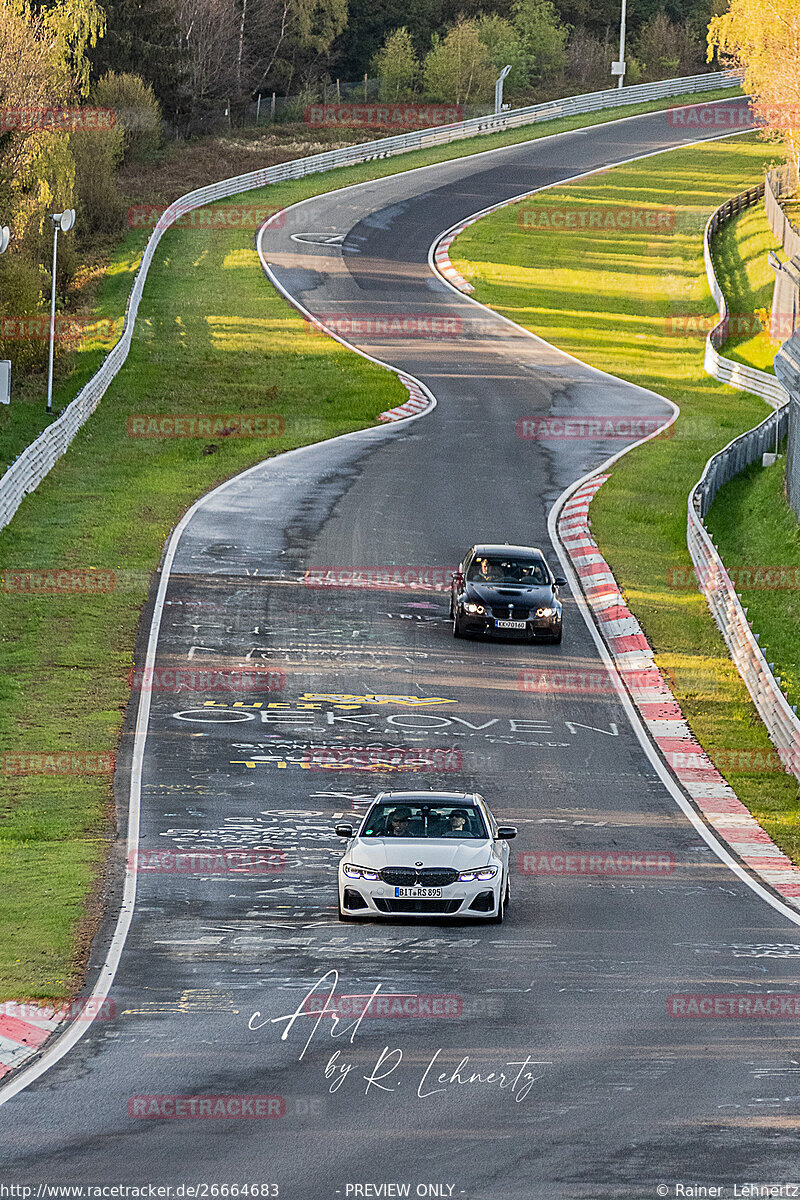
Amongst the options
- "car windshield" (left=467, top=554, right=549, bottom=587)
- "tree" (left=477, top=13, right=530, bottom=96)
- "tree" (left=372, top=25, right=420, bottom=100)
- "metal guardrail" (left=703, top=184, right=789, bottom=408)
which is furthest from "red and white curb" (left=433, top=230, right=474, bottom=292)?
"tree" (left=477, top=13, right=530, bottom=96)

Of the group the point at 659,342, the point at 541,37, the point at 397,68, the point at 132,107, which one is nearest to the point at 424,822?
the point at 659,342

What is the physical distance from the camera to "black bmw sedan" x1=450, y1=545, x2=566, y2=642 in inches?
1113

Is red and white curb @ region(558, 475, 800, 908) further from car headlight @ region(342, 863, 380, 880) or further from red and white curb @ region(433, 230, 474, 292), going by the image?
red and white curb @ region(433, 230, 474, 292)

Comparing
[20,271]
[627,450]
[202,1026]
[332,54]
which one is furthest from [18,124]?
[332,54]

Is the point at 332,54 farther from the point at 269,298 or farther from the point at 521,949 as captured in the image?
the point at 521,949

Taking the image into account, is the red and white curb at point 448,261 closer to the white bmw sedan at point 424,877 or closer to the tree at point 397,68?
the tree at point 397,68

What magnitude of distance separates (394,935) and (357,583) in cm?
1634

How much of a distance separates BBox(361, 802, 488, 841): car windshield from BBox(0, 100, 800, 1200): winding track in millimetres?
963

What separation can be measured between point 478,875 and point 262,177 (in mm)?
69555

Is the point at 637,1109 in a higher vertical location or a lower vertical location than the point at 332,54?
lower

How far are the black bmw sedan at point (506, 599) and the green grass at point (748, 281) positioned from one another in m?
26.4

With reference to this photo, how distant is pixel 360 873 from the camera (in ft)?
52.6

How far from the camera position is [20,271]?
4866cm

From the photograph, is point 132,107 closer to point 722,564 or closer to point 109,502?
point 109,502
